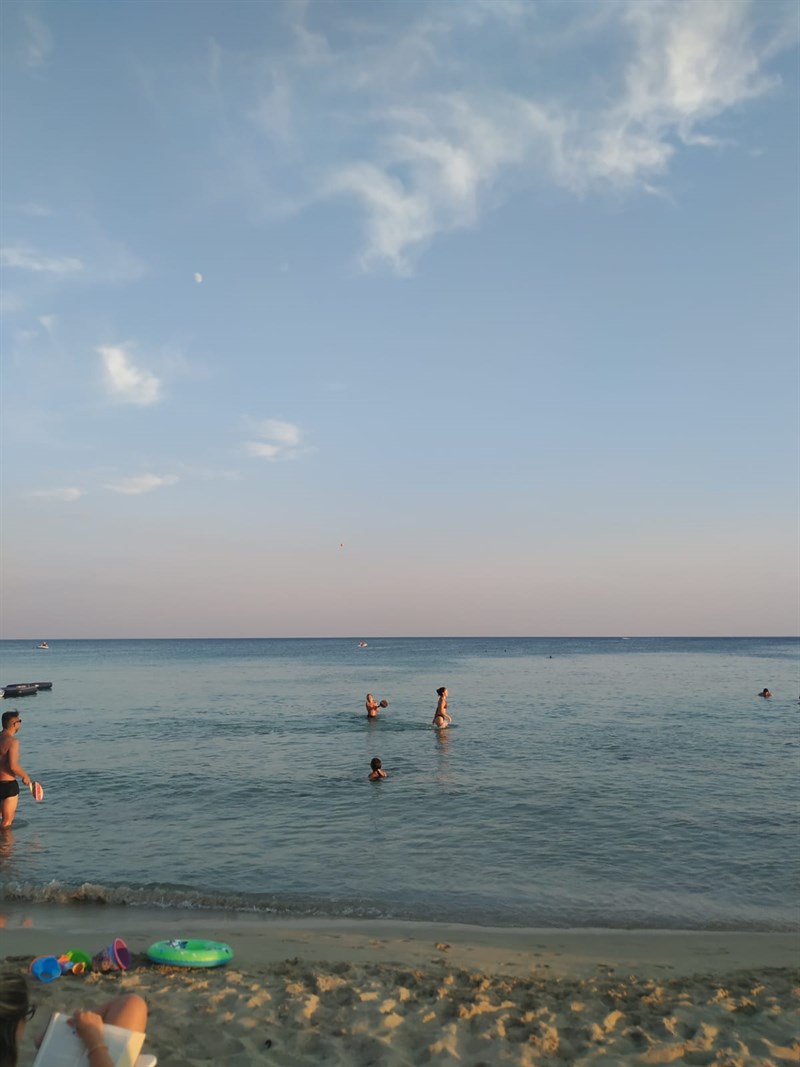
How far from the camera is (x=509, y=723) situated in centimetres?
3306

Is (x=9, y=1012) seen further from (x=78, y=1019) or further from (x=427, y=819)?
(x=427, y=819)

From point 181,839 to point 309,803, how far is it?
11.9ft

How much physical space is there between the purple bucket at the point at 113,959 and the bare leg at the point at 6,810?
817cm

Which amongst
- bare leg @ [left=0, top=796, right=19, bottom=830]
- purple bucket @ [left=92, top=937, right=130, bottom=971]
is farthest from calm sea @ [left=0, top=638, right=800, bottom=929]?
purple bucket @ [left=92, top=937, right=130, bottom=971]

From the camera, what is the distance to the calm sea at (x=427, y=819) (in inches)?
445

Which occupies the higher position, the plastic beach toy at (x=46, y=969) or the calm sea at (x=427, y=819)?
the plastic beach toy at (x=46, y=969)

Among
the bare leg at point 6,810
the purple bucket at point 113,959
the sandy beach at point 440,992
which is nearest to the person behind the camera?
the sandy beach at point 440,992

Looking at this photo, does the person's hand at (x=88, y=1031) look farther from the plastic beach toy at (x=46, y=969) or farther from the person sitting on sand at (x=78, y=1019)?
the plastic beach toy at (x=46, y=969)

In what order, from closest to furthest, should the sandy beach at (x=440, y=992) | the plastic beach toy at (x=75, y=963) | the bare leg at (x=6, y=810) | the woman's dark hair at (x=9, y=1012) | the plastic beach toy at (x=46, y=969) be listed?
the woman's dark hair at (x=9, y=1012), the sandy beach at (x=440, y=992), the plastic beach toy at (x=46, y=969), the plastic beach toy at (x=75, y=963), the bare leg at (x=6, y=810)

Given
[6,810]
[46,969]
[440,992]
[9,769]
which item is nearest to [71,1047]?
[46,969]

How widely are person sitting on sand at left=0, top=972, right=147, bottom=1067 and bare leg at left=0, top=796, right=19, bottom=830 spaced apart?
11.7 meters

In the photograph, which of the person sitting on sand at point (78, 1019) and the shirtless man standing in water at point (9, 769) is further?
the shirtless man standing in water at point (9, 769)

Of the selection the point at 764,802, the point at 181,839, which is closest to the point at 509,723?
the point at 764,802

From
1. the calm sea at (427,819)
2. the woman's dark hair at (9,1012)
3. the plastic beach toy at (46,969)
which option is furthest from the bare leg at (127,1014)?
the calm sea at (427,819)
